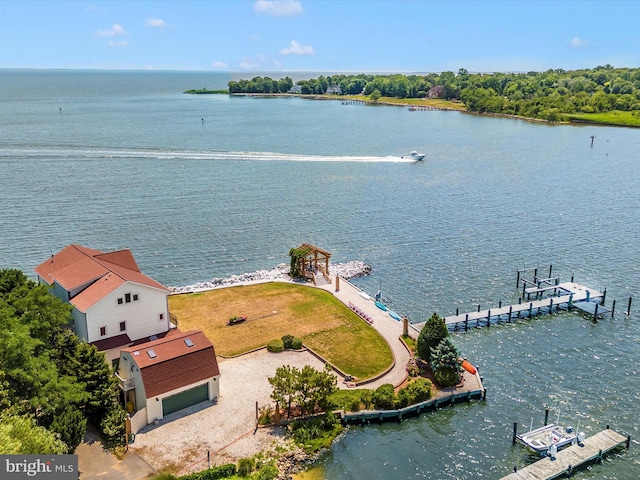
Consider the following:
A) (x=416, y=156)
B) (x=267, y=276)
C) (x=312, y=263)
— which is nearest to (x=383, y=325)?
(x=312, y=263)

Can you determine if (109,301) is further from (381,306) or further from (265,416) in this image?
(381,306)

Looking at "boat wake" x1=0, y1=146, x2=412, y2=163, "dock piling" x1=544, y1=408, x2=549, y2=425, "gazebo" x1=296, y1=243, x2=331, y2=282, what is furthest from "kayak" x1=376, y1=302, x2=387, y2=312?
"boat wake" x1=0, y1=146, x2=412, y2=163

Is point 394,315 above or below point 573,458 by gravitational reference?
above

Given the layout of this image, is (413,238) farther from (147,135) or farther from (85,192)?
(147,135)

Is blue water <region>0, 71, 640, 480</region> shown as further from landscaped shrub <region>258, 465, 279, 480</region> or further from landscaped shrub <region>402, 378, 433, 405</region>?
landscaped shrub <region>258, 465, 279, 480</region>

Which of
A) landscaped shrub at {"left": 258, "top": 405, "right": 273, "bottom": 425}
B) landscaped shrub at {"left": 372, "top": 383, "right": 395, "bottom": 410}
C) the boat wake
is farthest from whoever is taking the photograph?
the boat wake
